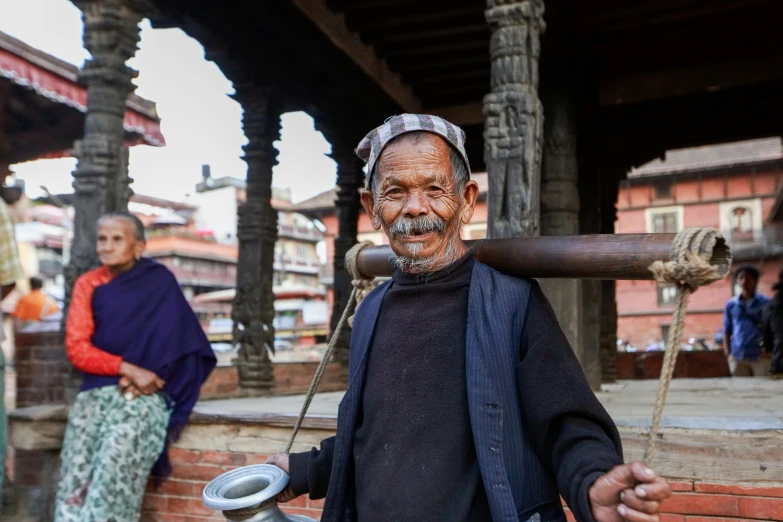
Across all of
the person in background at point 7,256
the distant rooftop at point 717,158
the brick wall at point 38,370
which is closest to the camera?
the person in background at point 7,256

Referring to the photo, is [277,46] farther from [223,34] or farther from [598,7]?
[598,7]

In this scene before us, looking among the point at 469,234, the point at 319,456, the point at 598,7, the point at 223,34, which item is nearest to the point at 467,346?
the point at 319,456

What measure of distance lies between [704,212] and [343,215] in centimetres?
2341

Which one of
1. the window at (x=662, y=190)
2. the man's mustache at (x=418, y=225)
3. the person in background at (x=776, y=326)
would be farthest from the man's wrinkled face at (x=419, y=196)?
the window at (x=662, y=190)

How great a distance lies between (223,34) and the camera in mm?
5637

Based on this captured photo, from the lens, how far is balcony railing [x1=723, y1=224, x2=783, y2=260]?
1045 inches

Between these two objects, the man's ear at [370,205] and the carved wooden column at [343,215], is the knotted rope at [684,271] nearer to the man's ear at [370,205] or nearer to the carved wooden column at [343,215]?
the man's ear at [370,205]

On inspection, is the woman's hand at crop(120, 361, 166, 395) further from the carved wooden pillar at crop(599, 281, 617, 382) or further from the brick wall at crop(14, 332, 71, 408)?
the carved wooden pillar at crop(599, 281, 617, 382)

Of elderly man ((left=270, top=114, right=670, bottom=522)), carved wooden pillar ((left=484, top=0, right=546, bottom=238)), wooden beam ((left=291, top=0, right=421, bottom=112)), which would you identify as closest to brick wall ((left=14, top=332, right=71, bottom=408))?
wooden beam ((left=291, top=0, right=421, bottom=112))

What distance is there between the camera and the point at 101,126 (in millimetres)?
4180

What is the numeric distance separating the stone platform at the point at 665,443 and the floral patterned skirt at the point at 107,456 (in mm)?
317

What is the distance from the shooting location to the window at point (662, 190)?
89.9 feet

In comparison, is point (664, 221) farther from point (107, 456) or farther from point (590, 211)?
point (107, 456)

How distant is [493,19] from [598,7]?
2012mm
